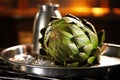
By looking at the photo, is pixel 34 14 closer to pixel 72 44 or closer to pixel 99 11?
pixel 99 11

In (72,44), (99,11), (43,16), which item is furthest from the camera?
(99,11)

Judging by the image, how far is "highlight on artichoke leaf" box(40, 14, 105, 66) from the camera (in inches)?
25.6

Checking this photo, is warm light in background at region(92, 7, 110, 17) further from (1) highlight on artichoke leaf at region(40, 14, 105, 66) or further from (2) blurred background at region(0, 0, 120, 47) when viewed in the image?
(1) highlight on artichoke leaf at region(40, 14, 105, 66)

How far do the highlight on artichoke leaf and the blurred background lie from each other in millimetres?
1005

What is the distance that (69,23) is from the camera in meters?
0.67

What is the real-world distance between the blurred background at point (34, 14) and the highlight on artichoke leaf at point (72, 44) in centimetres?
100

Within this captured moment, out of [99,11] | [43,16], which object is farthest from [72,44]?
[99,11]

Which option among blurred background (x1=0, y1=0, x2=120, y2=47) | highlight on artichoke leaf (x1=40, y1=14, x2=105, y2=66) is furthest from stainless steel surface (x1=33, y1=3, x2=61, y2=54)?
blurred background (x1=0, y1=0, x2=120, y2=47)

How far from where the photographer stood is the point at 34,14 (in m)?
1.81

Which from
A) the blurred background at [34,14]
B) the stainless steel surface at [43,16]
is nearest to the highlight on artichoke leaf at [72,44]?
the stainless steel surface at [43,16]

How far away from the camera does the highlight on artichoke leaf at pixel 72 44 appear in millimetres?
651

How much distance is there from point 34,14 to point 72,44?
118cm

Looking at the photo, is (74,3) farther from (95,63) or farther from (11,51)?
(95,63)

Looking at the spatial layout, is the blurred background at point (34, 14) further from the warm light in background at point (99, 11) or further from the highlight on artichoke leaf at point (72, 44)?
the highlight on artichoke leaf at point (72, 44)
